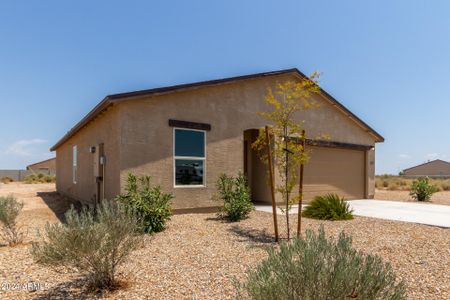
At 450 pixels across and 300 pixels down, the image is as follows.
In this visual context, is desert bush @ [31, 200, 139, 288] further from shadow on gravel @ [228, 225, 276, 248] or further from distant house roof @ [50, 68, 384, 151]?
distant house roof @ [50, 68, 384, 151]

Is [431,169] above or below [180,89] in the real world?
below

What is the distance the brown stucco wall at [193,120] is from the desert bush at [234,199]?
33.3 inches

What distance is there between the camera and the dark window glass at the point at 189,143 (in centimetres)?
1022

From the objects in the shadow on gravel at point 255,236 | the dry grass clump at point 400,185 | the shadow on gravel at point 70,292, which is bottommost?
the dry grass clump at point 400,185

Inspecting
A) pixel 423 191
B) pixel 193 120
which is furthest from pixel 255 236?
pixel 423 191

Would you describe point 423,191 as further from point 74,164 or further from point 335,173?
point 74,164

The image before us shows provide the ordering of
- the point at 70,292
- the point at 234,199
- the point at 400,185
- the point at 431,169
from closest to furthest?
the point at 70,292 → the point at 234,199 → the point at 400,185 → the point at 431,169

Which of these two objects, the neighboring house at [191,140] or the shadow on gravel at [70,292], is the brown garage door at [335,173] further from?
the shadow on gravel at [70,292]

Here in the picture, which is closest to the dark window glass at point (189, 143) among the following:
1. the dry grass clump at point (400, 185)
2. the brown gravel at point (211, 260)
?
the brown gravel at point (211, 260)

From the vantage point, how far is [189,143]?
34.2ft

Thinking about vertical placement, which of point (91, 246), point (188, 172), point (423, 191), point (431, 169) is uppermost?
point (188, 172)

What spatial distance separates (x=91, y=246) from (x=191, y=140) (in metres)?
6.50

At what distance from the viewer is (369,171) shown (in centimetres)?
1728

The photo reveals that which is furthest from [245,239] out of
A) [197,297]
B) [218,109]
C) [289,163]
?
[218,109]
